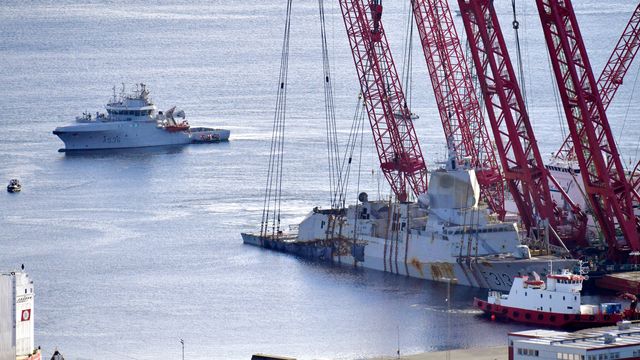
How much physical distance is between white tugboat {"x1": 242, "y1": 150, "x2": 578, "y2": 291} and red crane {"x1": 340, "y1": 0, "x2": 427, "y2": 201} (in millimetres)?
1964

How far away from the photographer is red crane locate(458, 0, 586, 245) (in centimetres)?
7562

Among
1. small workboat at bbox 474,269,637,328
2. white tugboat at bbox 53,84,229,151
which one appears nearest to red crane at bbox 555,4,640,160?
small workboat at bbox 474,269,637,328

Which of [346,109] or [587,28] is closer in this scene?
[346,109]

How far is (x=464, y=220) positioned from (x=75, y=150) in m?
43.4

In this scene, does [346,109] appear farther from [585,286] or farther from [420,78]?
[585,286]

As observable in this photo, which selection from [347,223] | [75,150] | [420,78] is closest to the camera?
[347,223]

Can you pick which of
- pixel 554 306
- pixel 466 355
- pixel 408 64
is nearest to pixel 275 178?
pixel 408 64

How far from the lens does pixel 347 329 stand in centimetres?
6788

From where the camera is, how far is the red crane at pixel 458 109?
81438 millimetres

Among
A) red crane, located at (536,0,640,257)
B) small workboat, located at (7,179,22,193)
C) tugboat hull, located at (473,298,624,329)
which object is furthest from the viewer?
small workboat, located at (7,179,22,193)

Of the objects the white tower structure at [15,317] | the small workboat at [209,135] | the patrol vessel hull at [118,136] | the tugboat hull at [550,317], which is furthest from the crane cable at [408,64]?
the white tower structure at [15,317]

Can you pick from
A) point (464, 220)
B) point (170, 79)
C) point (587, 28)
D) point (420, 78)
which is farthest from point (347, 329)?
point (587, 28)

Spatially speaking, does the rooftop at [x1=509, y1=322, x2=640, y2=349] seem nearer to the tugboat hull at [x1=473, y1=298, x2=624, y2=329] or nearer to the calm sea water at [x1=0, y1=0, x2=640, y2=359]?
the calm sea water at [x1=0, y1=0, x2=640, y2=359]

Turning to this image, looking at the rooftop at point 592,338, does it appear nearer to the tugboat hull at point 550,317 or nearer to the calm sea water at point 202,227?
the calm sea water at point 202,227
